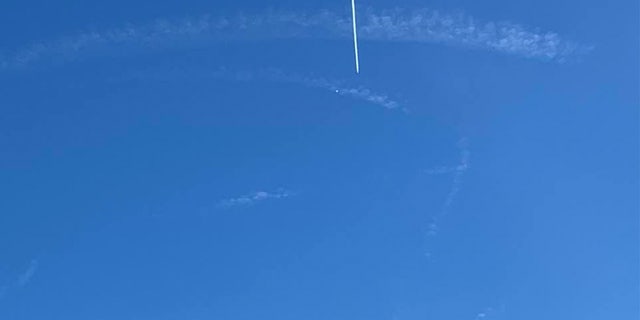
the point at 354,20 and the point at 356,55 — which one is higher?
the point at 354,20

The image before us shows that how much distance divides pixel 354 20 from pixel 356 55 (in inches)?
44.0

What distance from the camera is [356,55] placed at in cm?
1220

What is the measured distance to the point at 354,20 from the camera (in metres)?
11.8
